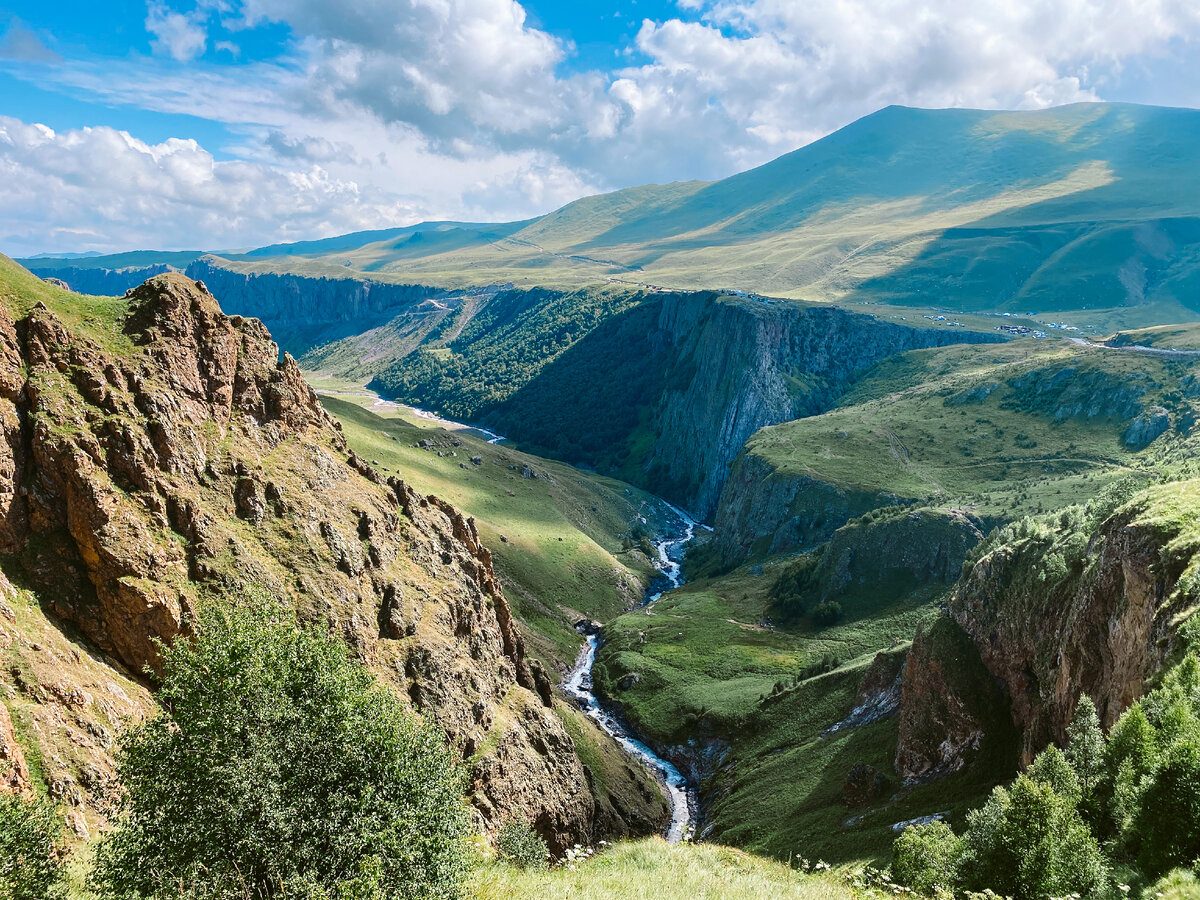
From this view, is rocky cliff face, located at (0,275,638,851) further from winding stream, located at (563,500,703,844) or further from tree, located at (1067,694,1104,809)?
tree, located at (1067,694,1104,809)

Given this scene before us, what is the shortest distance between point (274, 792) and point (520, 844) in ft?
115

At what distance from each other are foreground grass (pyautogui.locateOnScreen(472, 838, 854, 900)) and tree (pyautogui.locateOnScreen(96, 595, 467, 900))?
2.23m

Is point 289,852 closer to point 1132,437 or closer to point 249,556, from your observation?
point 249,556

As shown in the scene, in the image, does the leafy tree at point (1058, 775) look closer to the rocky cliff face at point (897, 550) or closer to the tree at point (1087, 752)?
the tree at point (1087, 752)

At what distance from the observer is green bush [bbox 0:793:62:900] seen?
21422mm

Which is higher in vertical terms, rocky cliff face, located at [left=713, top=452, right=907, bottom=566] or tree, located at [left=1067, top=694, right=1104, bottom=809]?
tree, located at [left=1067, top=694, right=1104, bottom=809]

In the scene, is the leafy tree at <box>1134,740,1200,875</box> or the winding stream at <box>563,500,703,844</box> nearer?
the leafy tree at <box>1134,740,1200,875</box>

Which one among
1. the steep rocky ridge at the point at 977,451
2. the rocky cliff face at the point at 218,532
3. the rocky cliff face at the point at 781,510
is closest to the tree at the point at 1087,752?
the rocky cliff face at the point at 218,532

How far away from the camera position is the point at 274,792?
2436 cm

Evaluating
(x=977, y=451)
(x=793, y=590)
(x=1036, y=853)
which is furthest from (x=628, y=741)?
(x=977, y=451)

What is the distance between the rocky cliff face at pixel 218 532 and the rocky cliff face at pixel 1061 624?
37922 millimetres

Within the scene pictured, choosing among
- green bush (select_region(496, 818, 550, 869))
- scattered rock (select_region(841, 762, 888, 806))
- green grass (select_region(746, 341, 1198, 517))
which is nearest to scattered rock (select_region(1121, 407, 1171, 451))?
green grass (select_region(746, 341, 1198, 517))

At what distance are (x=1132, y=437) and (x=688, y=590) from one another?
101997mm

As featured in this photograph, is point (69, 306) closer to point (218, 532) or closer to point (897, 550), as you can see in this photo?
point (218, 532)
